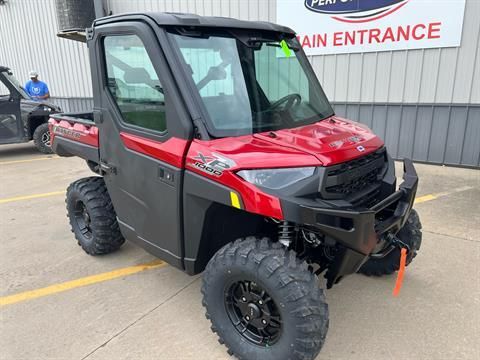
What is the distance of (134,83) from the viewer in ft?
9.38

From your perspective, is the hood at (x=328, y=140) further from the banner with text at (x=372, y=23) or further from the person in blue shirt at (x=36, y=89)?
the person in blue shirt at (x=36, y=89)

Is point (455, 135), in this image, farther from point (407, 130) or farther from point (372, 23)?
point (372, 23)

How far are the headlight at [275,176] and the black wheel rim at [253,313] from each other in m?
0.63

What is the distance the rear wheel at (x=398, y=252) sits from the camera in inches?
124

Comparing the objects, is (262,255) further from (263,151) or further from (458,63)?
(458,63)

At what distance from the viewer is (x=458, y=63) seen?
6.74m

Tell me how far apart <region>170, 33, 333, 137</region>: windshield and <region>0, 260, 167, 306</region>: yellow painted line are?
1.90 meters

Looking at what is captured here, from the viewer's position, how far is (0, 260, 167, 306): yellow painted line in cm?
327

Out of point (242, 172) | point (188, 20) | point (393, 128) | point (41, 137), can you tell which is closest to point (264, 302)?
point (242, 172)

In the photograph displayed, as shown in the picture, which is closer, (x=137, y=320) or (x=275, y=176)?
(x=275, y=176)

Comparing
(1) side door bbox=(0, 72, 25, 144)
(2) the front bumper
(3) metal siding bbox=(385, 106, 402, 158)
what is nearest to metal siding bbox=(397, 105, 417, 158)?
(3) metal siding bbox=(385, 106, 402, 158)

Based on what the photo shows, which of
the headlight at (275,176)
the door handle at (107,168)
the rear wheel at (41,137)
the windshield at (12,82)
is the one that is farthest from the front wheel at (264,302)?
the windshield at (12,82)

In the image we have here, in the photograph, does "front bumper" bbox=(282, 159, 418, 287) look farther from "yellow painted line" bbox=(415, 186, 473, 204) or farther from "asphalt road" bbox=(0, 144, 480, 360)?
"yellow painted line" bbox=(415, 186, 473, 204)

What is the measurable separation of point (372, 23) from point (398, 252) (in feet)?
18.3
